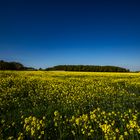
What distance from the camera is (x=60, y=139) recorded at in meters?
7.33

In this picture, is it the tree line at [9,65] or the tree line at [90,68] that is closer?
the tree line at [9,65]

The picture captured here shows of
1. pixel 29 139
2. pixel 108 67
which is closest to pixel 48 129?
pixel 29 139

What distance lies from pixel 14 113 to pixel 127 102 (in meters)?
5.87

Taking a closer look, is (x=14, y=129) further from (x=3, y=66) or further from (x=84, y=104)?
(x=3, y=66)

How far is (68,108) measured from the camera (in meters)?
11.1

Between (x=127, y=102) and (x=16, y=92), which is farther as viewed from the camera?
(x=16, y=92)

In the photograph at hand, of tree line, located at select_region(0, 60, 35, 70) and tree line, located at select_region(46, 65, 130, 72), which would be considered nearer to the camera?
tree line, located at select_region(0, 60, 35, 70)

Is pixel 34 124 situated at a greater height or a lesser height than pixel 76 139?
greater

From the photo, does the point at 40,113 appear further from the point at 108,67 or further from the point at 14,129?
the point at 108,67

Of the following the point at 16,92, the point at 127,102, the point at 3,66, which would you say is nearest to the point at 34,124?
the point at 127,102

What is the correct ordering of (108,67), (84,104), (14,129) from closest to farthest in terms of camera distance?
1. (14,129)
2. (84,104)
3. (108,67)

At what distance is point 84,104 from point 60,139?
5.19m

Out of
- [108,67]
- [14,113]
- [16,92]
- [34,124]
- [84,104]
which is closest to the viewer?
[34,124]

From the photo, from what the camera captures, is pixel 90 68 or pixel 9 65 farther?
pixel 90 68
